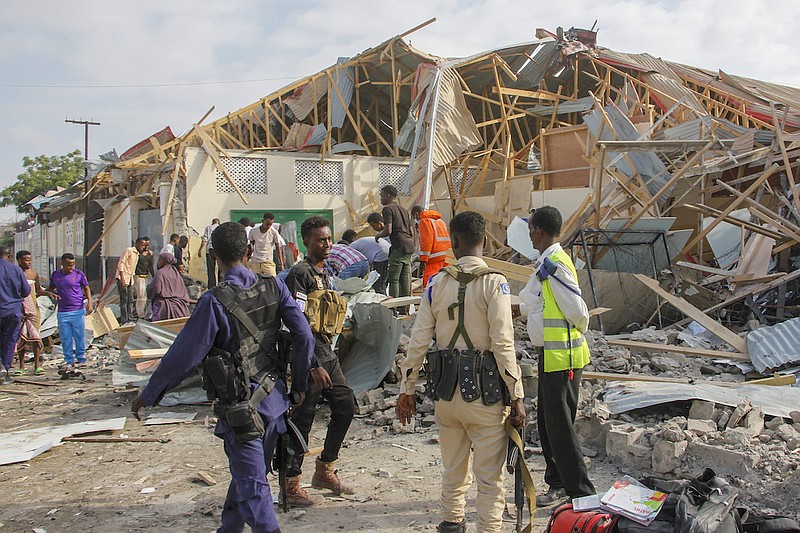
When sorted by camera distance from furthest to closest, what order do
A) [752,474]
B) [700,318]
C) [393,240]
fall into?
1. [393,240]
2. [700,318]
3. [752,474]

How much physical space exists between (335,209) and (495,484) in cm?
1416

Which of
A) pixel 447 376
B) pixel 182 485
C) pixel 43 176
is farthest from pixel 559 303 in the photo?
pixel 43 176

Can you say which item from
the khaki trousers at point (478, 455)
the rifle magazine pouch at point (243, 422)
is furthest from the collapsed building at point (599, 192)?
the rifle magazine pouch at point (243, 422)

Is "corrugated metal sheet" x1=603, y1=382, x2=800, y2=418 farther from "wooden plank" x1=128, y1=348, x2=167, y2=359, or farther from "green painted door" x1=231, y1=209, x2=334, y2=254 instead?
"green painted door" x1=231, y1=209, x2=334, y2=254

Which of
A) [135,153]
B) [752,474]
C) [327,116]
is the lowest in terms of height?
[752,474]

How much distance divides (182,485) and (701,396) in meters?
3.85

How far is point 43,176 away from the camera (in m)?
Answer: 42.2

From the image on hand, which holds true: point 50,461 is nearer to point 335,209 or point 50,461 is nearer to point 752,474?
point 752,474

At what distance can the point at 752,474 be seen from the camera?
379cm

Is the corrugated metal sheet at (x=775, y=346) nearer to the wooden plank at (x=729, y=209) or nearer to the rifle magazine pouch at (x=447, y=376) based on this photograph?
the wooden plank at (x=729, y=209)

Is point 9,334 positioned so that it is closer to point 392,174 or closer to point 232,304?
point 232,304

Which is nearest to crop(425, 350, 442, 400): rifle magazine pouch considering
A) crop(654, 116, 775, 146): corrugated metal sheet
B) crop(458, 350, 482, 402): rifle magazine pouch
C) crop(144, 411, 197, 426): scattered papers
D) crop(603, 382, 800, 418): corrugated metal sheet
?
crop(458, 350, 482, 402): rifle magazine pouch

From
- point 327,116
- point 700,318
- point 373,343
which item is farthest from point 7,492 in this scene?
point 327,116

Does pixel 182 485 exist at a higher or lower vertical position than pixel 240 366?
lower
